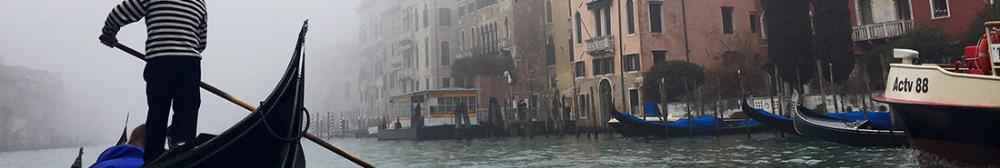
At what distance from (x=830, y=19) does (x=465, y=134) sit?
283 inches

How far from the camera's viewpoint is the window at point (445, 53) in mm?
20094

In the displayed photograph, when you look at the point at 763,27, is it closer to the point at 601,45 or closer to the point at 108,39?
the point at 601,45

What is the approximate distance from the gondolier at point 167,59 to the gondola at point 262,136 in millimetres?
99

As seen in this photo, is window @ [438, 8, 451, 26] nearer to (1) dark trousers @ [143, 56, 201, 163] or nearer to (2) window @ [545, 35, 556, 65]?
(2) window @ [545, 35, 556, 65]

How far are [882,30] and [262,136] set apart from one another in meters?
11.4

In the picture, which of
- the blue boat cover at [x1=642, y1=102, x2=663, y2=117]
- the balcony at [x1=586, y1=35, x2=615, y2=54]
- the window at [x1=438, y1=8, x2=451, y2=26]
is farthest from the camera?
the window at [x1=438, y1=8, x2=451, y2=26]

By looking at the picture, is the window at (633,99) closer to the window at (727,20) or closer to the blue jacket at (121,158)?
the window at (727,20)

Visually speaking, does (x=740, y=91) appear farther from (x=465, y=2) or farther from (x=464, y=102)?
(x=465, y=2)

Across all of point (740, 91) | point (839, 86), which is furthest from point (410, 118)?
point (839, 86)

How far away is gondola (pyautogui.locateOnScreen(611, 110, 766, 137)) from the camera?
1091cm

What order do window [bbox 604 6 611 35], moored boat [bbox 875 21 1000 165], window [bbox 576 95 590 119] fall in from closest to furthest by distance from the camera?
moored boat [bbox 875 21 1000 165] < window [bbox 604 6 611 35] < window [bbox 576 95 590 119]

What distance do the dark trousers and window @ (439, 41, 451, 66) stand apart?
60.4 ft

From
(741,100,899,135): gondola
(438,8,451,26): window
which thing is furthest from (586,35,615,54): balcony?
(438,8,451,26): window

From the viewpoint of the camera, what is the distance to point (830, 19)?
11961 mm
